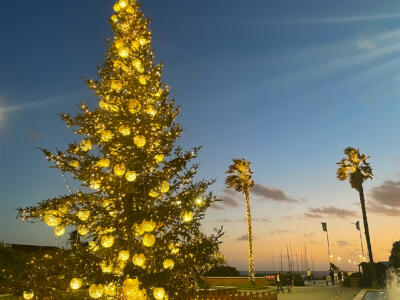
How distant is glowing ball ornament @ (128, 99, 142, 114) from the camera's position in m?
9.71

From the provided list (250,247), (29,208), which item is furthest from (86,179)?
(250,247)

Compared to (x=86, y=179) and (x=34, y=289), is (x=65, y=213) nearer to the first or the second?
(x=86, y=179)

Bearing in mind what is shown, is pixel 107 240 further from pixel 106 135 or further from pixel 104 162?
pixel 106 135

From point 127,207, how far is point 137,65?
4422 millimetres

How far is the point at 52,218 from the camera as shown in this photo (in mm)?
8672

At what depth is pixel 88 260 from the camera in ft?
27.6

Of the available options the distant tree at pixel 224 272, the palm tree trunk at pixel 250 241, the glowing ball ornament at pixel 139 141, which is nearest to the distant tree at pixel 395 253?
the distant tree at pixel 224 272

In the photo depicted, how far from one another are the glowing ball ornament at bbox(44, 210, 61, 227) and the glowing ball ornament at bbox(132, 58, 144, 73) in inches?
194

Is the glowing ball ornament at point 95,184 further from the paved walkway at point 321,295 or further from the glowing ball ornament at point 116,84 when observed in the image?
the paved walkway at point 321,295

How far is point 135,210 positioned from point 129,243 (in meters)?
0.91

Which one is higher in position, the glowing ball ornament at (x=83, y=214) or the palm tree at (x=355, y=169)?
the palm tree at (x=355, y=169)

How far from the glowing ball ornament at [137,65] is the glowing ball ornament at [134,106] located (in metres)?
1.26

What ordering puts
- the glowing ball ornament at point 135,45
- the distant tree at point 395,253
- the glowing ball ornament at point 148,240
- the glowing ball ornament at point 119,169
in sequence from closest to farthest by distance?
1. the glowing ball ornament at point 148,240
2. the glowing ball ornament at point 119,169
3. the glowing ball ornament at point 135,45
4. the distant tree at point 395,253

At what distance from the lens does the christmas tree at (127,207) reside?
28.0ft
